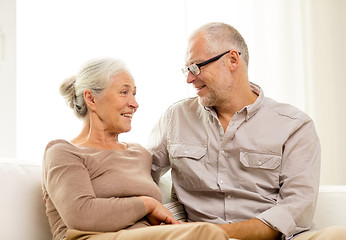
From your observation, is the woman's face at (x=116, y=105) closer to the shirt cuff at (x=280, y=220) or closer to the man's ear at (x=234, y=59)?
the man's ear at (x=234, y=59)

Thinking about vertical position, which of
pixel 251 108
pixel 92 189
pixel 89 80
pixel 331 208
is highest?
pixel 89 80

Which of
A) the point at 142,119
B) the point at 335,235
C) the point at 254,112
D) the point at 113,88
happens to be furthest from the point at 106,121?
the point at 142,119

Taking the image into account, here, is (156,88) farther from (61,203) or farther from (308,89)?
(61,203)

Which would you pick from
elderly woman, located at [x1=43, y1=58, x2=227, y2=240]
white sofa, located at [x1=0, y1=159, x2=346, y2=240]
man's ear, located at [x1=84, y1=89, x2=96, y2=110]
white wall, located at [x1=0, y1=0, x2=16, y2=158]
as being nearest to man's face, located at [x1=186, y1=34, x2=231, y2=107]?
elderly woman, located at [x1=43, y1=58, x2=227, y2=240]

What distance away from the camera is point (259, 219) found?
5.95ft

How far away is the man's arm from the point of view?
5.89 feet

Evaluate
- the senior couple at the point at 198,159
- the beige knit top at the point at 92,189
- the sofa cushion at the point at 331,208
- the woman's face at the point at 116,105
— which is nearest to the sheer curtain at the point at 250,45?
the senior couple at the point at 198,159

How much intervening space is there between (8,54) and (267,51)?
67.9 inches

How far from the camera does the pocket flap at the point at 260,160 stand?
1936mm

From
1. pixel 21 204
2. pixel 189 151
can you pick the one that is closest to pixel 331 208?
pixel 189 151

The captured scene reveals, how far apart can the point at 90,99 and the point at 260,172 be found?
755 millimetres

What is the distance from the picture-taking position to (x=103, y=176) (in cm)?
170

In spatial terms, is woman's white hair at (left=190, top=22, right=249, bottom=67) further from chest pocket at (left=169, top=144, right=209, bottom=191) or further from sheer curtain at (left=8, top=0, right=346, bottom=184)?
sheer curtain at (left=8, top=0, right=346, bottom=184)

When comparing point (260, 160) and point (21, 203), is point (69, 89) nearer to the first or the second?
point (21, 203)
